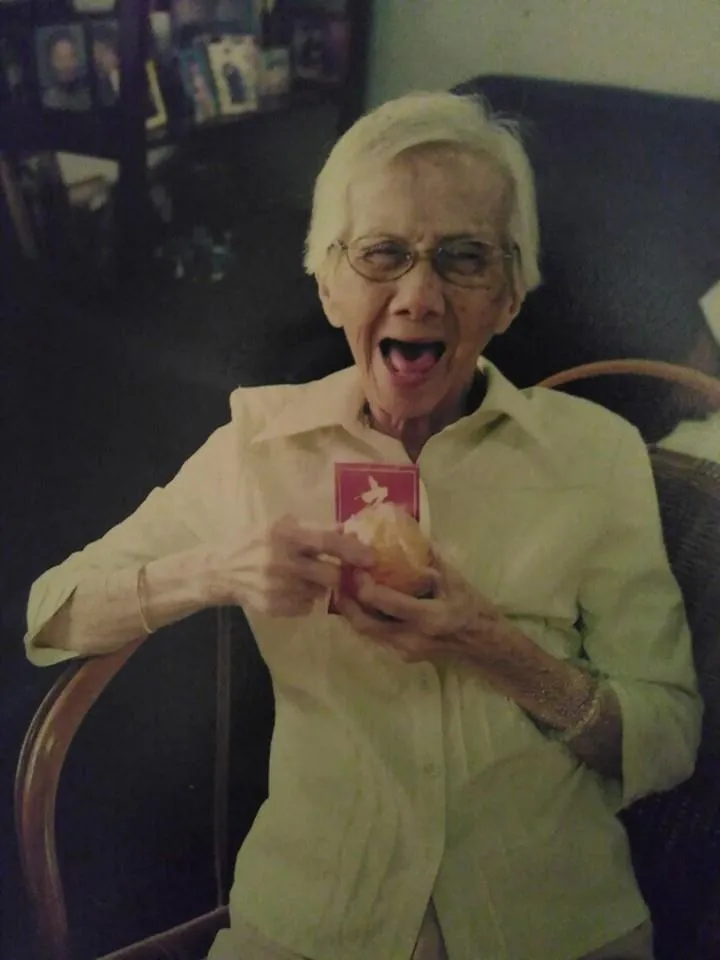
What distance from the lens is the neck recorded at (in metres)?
0.82

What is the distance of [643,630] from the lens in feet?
2.67

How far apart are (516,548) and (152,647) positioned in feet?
1.08

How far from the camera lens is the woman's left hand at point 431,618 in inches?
29.3

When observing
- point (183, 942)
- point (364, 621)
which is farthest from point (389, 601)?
Result: point (183, 942)

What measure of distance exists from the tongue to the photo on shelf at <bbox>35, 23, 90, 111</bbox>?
308mm

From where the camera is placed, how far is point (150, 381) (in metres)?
0.81

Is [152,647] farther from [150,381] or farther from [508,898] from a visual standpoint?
[508,898]

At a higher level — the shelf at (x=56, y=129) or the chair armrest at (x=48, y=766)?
the shelf at (x=56, y=129)

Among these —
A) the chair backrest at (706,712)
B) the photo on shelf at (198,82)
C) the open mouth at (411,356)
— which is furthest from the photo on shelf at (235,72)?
the chair backrest at (706,712)

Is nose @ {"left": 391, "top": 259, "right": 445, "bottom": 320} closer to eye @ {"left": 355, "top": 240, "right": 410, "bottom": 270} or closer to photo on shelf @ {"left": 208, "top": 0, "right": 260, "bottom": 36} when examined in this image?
eye @ {"left": 355, "top": 240, "right": 410, "bottom": 270}

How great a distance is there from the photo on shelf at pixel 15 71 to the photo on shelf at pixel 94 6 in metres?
0.05

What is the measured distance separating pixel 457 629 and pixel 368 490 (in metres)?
0.13

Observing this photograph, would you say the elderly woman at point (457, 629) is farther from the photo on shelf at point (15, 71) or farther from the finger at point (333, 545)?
the photo on shelf at point (15, 71)

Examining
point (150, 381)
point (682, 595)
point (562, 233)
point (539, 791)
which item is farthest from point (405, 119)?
point (539, 791)
